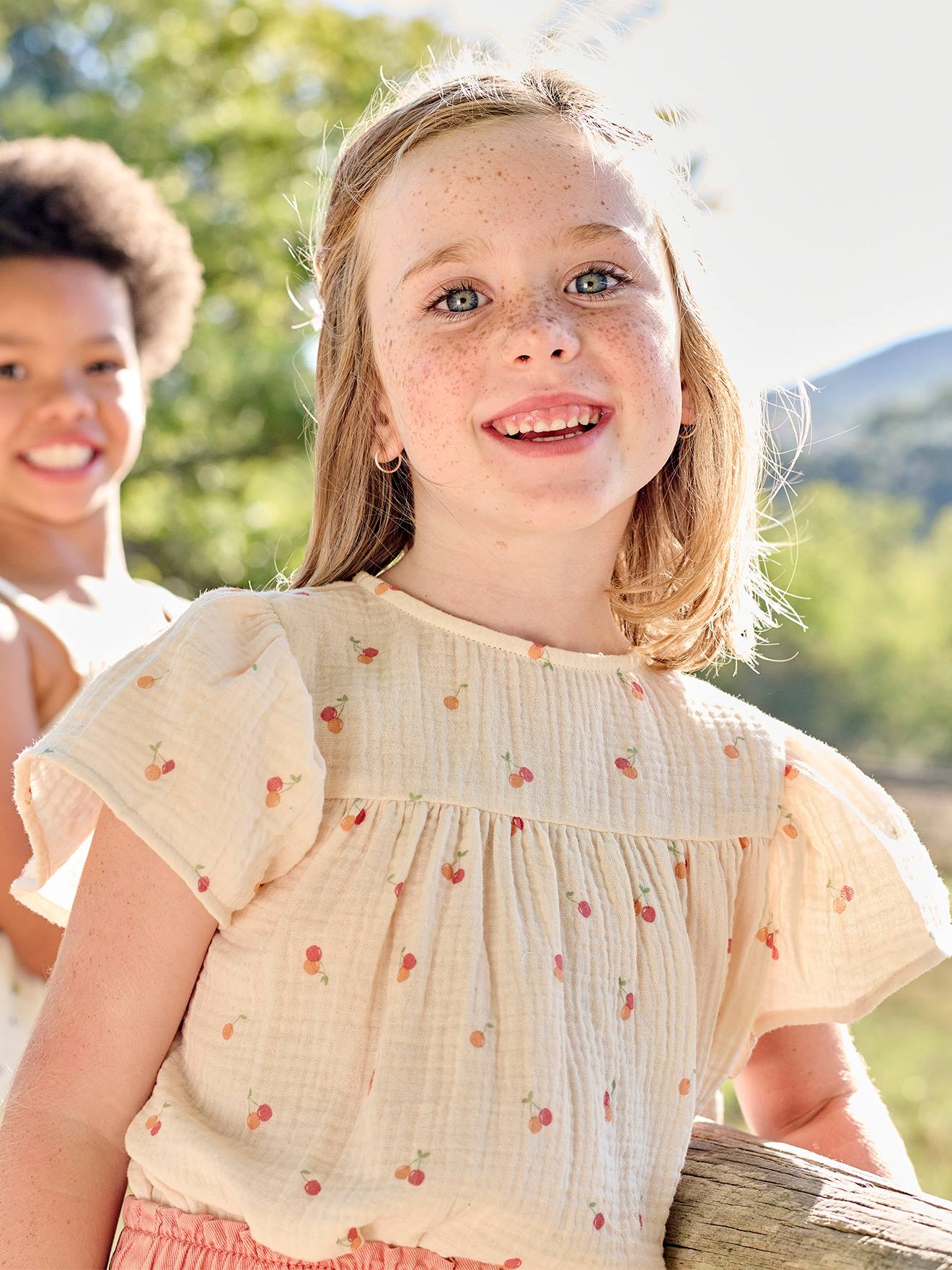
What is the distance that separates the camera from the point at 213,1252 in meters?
1.14

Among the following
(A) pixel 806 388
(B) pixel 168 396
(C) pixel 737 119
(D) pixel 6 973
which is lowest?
(D) pixel 6 973

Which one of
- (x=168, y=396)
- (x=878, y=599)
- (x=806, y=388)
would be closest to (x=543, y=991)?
(x=806, y=388)

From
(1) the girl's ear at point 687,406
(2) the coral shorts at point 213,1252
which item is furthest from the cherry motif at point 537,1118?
(1) the girl's ear at point 687,406

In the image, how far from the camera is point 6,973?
1.96 metres

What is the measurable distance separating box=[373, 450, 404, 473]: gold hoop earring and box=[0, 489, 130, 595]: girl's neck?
2.84 feet

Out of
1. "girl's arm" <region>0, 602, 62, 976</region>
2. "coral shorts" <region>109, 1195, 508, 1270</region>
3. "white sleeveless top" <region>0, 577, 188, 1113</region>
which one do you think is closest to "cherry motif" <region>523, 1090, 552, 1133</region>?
"coral shorts" <region>109, 1195, 508, 1270</region>

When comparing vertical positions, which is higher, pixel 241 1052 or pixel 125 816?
pixel 125 816

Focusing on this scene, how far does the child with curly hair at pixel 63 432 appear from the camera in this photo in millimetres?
2064

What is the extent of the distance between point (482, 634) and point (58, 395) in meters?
1.16

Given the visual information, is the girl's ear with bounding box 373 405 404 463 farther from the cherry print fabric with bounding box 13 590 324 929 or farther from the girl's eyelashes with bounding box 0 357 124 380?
the girl's eyelashes with bounding box 0 357 124 380

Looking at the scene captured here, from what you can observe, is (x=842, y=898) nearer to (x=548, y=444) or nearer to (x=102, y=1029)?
(x=548, y=444)

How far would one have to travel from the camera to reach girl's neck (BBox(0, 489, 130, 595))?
223 centimetres

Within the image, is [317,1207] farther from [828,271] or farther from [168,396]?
[168,396]

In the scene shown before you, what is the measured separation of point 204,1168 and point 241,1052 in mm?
94
